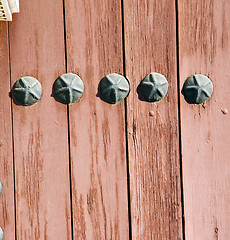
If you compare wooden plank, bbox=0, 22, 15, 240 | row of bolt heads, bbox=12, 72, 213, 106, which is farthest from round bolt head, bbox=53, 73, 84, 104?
wooden plank, bbox=0, 22, 15, 240

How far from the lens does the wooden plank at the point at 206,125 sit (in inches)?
42.0

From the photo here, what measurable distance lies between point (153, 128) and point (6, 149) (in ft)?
1.38

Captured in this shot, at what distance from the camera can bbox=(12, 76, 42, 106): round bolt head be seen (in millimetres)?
1040

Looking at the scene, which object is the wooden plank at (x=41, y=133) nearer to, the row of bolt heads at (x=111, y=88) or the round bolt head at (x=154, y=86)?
the row of bolt heads at (x=111, y=88)

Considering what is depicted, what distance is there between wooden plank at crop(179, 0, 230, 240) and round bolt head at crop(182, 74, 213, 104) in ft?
0.05

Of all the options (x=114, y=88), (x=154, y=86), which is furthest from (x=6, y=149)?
(x=154, y=86)

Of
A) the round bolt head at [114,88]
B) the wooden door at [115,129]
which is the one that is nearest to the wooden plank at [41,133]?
the wooden door at [115,129]

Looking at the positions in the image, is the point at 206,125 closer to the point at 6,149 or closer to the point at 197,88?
the point at 197,88

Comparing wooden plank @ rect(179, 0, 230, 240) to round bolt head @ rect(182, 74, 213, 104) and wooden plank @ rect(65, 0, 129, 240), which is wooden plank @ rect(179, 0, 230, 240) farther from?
wooden plank @ rect(65, 0, 129, 240)

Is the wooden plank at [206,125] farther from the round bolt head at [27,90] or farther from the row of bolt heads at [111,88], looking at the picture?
the round bolt head at [27,90]

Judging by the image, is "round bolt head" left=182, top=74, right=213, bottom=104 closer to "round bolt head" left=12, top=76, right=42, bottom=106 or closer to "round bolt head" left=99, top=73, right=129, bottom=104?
"round bolt head" left=99, top=73, right=129, bottom=104

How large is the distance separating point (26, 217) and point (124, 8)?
653 millimetres

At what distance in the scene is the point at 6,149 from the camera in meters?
1.07

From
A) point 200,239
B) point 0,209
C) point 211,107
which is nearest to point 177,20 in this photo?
point 211,107
